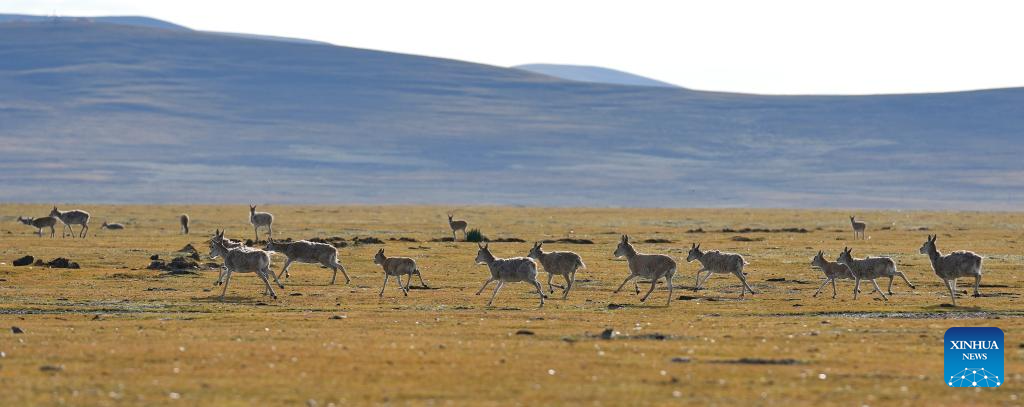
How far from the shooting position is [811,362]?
21016 mm

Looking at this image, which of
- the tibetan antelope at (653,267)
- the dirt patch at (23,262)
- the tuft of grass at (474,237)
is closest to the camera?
the tibetan antelope at (653,267)

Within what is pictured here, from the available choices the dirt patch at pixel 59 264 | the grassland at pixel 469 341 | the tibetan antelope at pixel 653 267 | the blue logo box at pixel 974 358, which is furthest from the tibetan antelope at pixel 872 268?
the dirt patch at pixel 59 264

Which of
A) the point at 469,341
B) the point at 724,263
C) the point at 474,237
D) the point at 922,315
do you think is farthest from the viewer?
the point at 474,237

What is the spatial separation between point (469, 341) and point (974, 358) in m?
7.90

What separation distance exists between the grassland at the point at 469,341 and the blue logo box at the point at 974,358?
0.29 metres

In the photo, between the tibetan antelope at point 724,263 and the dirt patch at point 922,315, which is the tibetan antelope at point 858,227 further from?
the dirt patch at point 922,315

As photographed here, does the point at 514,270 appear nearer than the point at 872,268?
Yes

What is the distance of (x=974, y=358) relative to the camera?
20.1 metres

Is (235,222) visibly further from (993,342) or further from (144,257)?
(993,342)

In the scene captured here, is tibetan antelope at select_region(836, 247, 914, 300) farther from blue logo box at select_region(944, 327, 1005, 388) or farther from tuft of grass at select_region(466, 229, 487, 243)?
tuft of grass at select_region(466, 229, 487, 243)

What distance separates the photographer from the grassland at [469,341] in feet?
59.7

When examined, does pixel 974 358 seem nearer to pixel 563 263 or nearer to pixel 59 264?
pixel 563 263

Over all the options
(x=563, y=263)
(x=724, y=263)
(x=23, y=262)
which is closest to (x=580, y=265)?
(x=563, y=263)

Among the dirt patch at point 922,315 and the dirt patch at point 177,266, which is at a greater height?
the dirt patch at point 922,315
